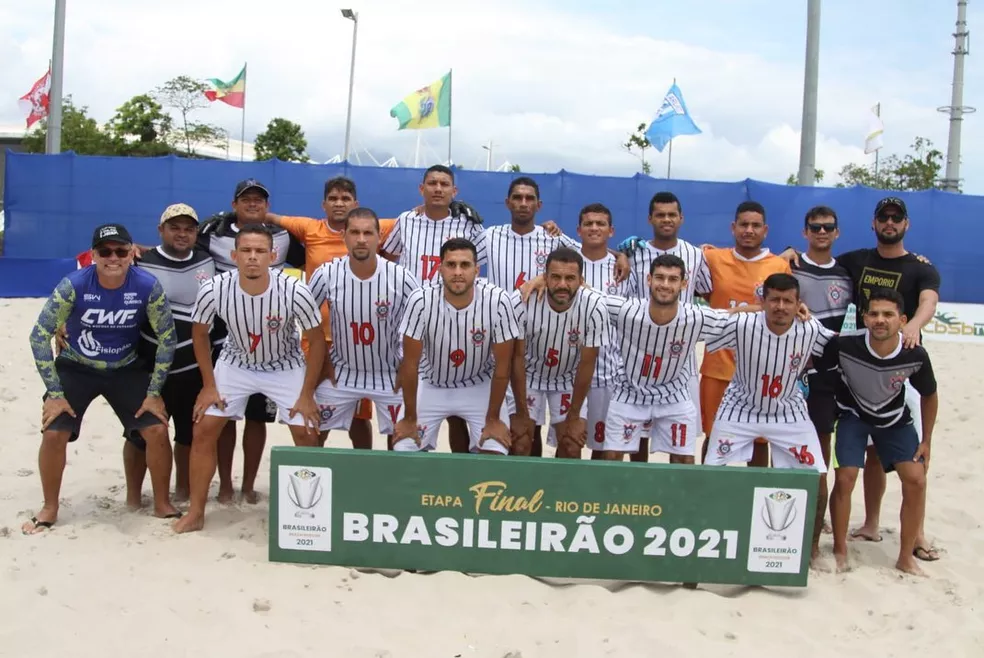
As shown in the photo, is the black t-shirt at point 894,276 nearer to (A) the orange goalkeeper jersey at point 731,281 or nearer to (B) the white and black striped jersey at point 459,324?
(A) the orange goalkeeper jersey at point 731,281

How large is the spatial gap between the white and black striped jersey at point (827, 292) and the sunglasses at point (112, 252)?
13.1ft

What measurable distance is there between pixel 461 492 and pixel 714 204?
35.4 ft

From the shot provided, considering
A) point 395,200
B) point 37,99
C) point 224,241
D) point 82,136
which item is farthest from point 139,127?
point 224,241

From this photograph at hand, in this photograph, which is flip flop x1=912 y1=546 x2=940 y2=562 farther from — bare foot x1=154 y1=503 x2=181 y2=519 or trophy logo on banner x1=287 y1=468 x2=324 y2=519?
bare foot x1=154 y1=503 x2=181 y2=519

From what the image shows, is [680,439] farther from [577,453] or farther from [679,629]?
[679,629]

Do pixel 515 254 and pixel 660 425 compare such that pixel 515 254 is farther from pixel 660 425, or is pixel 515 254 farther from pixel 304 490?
pixel 304 490

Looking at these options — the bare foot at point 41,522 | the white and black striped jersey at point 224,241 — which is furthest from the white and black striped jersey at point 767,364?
the bare foot at point 41,522

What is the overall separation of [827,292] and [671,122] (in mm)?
11046

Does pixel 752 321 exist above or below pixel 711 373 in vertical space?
above

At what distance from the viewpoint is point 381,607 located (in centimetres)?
388

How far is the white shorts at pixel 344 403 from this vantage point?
→ 16.6 feet

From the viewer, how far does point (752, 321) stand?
4871 mm

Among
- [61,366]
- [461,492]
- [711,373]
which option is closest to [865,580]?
[711,373]

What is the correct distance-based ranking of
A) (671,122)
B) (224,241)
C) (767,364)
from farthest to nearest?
(671,122) < (224,241) < (767,364)
